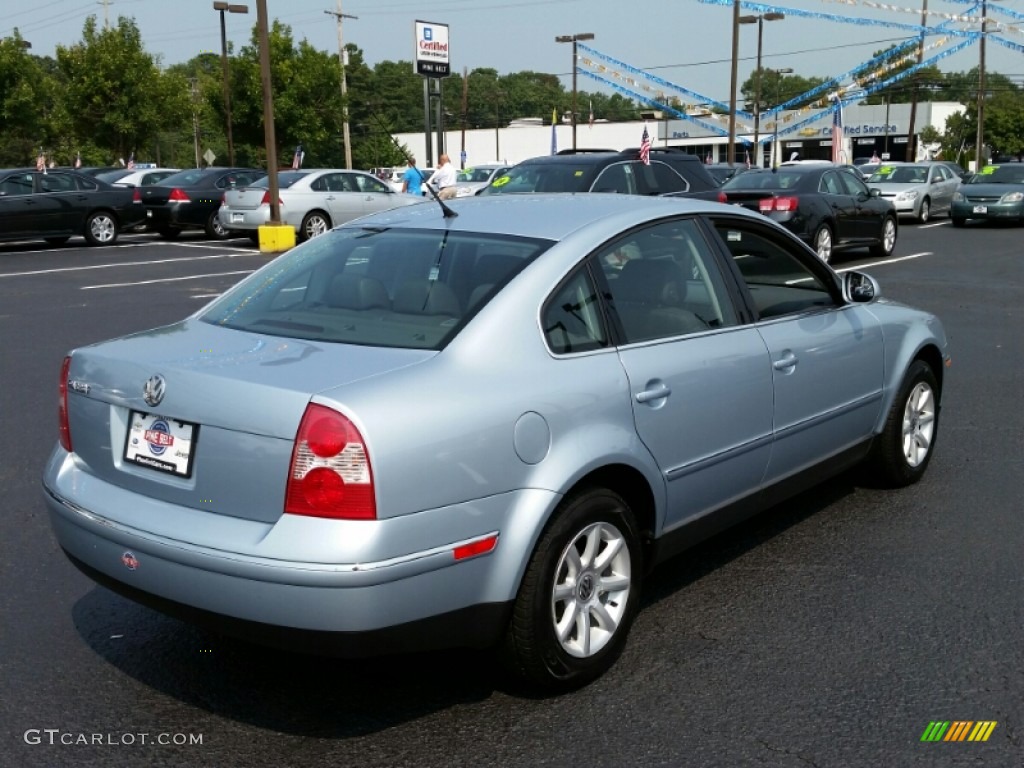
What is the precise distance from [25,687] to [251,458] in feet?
4.21

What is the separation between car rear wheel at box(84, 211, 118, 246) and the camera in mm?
22469

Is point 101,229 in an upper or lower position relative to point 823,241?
lower

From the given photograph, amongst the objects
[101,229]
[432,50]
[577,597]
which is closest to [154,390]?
[577,597]

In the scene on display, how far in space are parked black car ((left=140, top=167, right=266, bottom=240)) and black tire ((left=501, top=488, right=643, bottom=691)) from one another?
21390 millimetres

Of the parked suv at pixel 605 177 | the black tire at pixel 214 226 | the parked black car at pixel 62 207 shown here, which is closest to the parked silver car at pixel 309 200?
the black tire at pixel 214 226

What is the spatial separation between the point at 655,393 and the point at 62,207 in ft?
67.0

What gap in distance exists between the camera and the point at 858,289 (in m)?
5.25

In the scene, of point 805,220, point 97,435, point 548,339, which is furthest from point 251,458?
point 805,220

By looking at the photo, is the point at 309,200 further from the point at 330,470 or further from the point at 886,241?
the point at 330,470

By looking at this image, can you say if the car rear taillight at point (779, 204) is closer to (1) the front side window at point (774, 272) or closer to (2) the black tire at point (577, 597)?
(1) the front side window at point (774, 272)

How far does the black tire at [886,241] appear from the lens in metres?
19.0

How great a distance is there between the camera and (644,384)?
12.6ft

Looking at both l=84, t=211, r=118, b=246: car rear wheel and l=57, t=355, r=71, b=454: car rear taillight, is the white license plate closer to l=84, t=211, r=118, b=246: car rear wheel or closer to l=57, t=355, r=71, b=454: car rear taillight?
l=57, t=355, r=71, b=454: car rear taillight

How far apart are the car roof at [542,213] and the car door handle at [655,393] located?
0.61 metres
